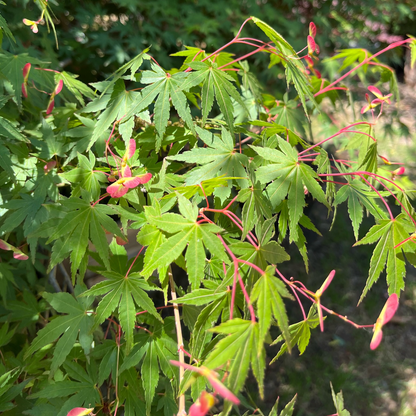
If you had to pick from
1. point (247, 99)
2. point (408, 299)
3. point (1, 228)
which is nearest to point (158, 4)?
point (247, 99)

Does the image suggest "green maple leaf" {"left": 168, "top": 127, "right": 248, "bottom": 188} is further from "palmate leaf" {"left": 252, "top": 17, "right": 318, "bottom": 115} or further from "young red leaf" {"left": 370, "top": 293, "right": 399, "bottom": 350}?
"young red leaf" {"left": 370, "top": 293, "right": 399, "bottom": 350}

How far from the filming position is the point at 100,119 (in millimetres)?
1012

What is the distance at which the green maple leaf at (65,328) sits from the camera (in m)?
0.91

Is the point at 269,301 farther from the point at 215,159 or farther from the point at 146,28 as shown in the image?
the point at 146,28

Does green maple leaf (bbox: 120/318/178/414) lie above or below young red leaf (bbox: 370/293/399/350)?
below

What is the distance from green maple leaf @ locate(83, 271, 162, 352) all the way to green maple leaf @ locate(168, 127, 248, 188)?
28cm

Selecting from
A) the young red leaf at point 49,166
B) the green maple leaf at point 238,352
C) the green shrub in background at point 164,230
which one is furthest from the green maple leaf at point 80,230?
the green maple leaf at point 238,352

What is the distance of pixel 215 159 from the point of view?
904 mm

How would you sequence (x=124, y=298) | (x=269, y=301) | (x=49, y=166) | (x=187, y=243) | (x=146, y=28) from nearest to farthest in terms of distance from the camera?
(x=269, y=301)
(x=187, y=243)
(x=124, y=298)
(x=49, y=166)
(x=146, y=28)

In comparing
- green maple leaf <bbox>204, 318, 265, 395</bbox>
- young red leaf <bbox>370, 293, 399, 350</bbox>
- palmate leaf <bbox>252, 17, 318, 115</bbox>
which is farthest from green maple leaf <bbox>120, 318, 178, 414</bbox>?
palmate leaf <bbox>252, 17, 318, 115</bbox>

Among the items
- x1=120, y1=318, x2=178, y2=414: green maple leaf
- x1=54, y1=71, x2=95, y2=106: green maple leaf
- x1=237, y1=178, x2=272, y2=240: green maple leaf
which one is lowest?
x1=120, y1=318, x2=178, y2=414: green maple leaf

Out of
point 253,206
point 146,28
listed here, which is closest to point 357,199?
point 253,206

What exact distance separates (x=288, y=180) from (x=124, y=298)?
480mm

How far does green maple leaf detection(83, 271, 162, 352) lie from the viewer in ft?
2.73
